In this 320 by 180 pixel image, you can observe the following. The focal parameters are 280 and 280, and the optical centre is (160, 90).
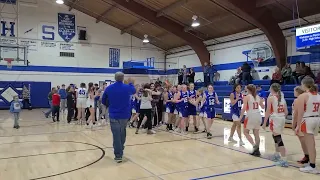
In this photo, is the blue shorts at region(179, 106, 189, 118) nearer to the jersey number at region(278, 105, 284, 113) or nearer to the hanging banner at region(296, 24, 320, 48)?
the jersey number at region(278, 105, 284, 113)

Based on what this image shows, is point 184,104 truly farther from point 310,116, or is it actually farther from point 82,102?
point 310,116

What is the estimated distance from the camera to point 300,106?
475cm

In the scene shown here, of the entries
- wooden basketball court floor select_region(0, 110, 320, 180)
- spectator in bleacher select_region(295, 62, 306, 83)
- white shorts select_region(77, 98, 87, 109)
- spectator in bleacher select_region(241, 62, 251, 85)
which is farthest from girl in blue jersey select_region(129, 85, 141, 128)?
spectator in bleacher select_region(295, 62, 306, 83)

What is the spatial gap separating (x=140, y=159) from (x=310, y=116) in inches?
128

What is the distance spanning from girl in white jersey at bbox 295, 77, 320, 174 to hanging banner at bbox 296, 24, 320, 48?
292 inches

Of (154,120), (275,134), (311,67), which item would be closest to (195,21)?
(311,67)

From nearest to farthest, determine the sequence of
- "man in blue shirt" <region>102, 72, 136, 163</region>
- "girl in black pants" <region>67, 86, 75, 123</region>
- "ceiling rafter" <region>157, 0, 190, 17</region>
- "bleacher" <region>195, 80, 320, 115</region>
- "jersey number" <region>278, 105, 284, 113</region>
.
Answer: "jersey number" <region>278, 105, 284, 113</region>
"man in blue shirt" <region>102, 72, 136, 163</region>
"girl in black pants" <region>67, 86, 75, 123</region>
"bleacher" <region>195, 80, 320, 115</region>
"ceiling rafter" <region>157, 0, 190, 17</region>

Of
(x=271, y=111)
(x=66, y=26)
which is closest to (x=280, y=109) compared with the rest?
(x=271, y=111)

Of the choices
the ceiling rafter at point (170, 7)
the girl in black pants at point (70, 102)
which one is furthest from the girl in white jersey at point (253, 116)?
the ceiling rafter at point (170, 7)

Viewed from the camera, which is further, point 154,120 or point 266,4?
point 266,4

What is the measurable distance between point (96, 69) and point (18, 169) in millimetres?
18901

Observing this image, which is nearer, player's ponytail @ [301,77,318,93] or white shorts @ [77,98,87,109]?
player's ponytail @ [301,77,318,93]

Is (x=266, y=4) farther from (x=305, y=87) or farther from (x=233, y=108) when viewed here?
(x=305, y=87)

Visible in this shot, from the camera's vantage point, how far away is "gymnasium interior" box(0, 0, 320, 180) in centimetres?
527
